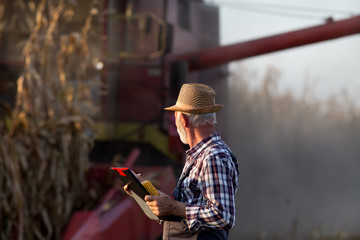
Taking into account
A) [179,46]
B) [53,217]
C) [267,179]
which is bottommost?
[267,179]

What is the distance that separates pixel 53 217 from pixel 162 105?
2185mm

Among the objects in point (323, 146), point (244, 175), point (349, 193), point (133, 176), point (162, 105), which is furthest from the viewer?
point (323, 146)

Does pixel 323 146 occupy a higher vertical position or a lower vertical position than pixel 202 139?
lower

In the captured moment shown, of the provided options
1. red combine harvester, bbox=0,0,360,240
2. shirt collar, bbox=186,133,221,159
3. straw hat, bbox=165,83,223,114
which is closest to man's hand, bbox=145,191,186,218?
shirt collar, bbox=186,133,221,159

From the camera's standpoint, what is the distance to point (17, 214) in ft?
10.3

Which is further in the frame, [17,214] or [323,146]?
[323,146]

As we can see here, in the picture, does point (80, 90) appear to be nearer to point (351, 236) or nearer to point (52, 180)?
point (52, 180)

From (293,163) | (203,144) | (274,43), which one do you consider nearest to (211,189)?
(203,144)

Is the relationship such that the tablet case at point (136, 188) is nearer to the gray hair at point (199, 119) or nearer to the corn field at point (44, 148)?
the gray hair at point (199, 119)

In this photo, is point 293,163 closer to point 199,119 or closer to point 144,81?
point 144,81

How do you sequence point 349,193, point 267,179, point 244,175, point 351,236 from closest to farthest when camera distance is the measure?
point 351,236 → point 244,175 → point 267,179 → point 349,193

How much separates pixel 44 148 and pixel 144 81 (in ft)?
6.94

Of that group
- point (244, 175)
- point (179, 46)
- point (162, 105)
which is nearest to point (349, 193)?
point (244, 175)

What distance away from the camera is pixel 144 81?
5.34m
